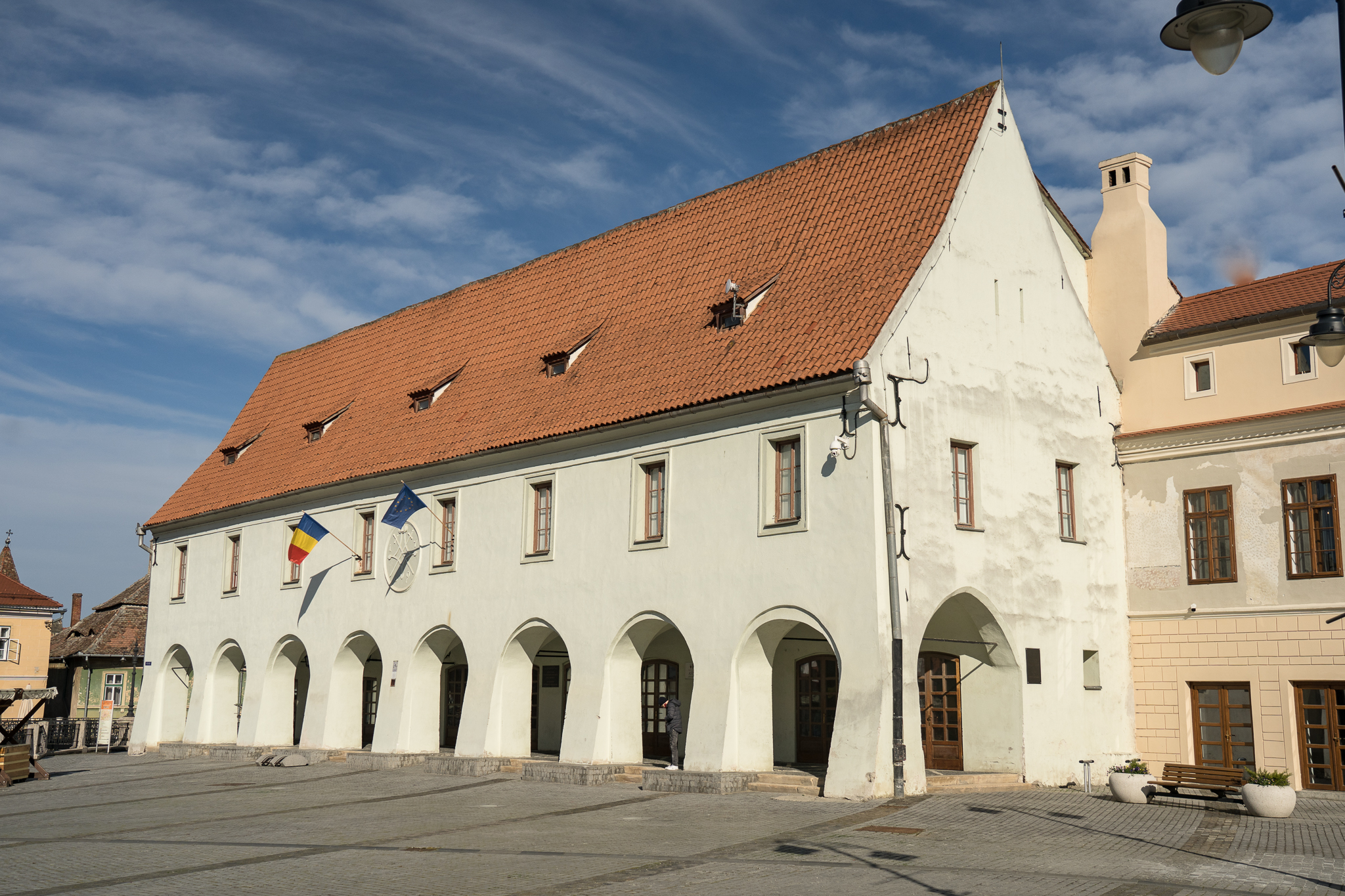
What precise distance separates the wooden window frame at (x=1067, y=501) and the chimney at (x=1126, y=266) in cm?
293

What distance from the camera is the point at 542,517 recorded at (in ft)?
83.0

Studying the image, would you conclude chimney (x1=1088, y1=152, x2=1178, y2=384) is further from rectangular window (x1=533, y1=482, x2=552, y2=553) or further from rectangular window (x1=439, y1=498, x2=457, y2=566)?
rectangular window (x1=439, y1=498, x2=457, y2=566)

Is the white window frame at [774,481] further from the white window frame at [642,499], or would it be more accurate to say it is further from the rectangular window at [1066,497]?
the rectangular window at [1066,497]

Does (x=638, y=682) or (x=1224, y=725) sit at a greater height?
(x=638, y=682)

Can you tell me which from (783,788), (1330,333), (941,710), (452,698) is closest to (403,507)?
(452,698)

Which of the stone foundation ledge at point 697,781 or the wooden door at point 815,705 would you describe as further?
the wooden door at point 815,705

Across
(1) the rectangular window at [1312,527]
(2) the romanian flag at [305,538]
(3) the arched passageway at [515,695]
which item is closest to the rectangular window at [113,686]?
(2) the romanian flag at [305,538]

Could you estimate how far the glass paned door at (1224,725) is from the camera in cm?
2236

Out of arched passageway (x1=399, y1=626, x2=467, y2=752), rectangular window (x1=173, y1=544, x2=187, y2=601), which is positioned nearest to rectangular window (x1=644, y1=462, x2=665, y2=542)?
arched passageway (x1=399, y1=626, x2=467, y2=752)

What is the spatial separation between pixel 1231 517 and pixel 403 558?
1726 centimetres

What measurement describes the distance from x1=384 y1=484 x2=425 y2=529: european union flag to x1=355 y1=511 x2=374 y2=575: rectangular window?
9.87 ft

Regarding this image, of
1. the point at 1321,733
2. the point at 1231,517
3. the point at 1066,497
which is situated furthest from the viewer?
the point at 1066,497

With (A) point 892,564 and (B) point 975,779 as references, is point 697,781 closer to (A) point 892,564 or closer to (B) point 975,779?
(B) point 975,779

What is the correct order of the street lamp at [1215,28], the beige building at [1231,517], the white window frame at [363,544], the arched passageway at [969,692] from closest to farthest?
the street lamp at [1215,28] < the arched passageway at [969,692] < the beige building at [1231,517] < the white window frame at [363,544]
